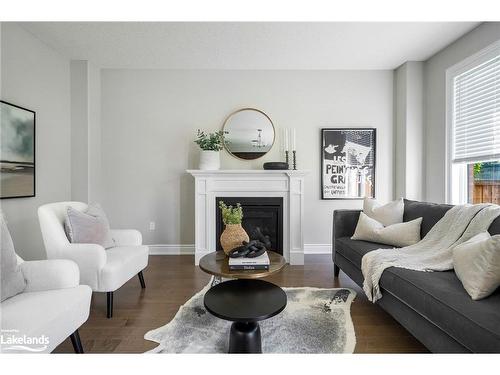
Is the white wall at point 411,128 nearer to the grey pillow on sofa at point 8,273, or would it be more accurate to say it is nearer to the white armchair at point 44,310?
the white armchair at point 44,310

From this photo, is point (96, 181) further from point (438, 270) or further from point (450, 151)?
point (450, 151)

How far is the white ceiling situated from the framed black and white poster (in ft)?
3.03

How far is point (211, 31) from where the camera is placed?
9.05ft

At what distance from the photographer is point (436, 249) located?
1959 millimetres

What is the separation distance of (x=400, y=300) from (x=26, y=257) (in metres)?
3.49

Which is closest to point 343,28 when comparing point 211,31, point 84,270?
point 211,31

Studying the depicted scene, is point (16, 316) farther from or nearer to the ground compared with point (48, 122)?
nearer to the ground

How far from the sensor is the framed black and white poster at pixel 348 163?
12.3 ft

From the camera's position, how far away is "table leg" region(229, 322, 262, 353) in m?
1.47

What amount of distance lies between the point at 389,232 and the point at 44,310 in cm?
253

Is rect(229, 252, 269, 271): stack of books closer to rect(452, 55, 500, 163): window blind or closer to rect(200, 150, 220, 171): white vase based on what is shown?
rect(200, 150, 220, 171): white vase

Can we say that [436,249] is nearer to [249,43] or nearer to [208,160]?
[208,160]

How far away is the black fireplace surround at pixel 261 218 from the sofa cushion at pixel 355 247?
36.0 inches

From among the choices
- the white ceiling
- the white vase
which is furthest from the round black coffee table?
the white ceiling
